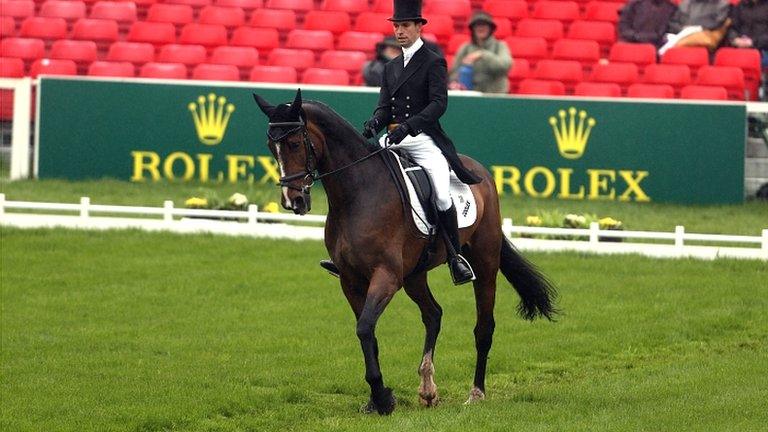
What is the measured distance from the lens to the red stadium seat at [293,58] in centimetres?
2652

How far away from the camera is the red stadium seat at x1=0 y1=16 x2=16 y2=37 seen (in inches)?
1115

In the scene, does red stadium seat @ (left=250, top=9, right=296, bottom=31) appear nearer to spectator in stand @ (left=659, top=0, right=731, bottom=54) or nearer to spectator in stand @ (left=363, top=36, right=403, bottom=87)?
spectator in stand @ (left=363, top=36, right=403, bottom=87)

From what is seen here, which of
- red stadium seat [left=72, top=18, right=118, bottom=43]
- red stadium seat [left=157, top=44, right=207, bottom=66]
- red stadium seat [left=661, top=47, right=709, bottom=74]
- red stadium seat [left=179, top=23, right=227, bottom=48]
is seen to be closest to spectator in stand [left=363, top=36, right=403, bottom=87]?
red stadium seat [left=157, top=44, right=207, bottom=66]

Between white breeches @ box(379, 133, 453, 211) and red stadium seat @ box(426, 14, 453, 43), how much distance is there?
1518 centimetres

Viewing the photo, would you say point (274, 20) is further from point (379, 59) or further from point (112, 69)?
point (379, 59)

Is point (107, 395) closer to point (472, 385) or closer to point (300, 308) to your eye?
point (472, 385)

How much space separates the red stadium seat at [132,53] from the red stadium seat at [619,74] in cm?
787

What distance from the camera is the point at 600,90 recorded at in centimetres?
2512

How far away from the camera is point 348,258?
37.5ft

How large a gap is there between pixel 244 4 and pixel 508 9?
16.1 ft

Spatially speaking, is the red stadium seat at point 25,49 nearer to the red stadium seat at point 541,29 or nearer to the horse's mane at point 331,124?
the red stadium seat at point 541,29

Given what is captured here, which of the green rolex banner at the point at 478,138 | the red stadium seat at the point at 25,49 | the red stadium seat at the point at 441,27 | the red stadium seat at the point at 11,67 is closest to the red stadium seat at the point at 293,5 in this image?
the red stadium seat at the point at 441,27

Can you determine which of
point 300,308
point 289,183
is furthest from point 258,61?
point 289,183

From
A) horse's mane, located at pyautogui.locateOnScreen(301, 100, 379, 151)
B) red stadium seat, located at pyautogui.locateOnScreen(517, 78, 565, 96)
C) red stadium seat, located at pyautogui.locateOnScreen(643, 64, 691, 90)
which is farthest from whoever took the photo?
red stadium seat, located at pyautogui.locateOnScreen(517, 78, 565, 96)
